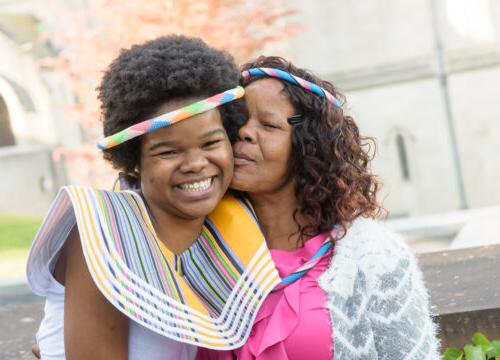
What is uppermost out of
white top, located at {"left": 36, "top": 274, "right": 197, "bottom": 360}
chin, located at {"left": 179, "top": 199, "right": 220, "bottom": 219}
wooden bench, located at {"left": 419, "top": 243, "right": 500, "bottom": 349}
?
chin, located at {"left": 179, "top": 199, "right": 220, "bottom": 219}

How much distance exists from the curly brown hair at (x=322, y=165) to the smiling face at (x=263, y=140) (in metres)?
0.03

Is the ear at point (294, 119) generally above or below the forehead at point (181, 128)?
below

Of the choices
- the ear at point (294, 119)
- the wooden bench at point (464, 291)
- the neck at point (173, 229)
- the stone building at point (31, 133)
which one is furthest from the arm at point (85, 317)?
the stone building at point (31, 133)

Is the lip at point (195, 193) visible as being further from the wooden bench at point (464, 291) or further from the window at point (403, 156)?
the window at point (403, 156)

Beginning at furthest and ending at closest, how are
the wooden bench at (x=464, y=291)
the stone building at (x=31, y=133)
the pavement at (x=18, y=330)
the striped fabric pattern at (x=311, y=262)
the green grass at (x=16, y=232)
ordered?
the stone building at (x=31, y=133) → the green grass at (x=16, y=232) → the pavement at (x=18, y=330) → the wooden bench at (x=464, y=291) → the striped fabric pattern at (x=311, y=262)

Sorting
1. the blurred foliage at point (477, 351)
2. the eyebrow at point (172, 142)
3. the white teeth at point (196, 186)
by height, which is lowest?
the blurred foliage at point (477, 351)

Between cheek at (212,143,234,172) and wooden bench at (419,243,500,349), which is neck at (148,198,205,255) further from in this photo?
wooden bench at (419,243,500,349)

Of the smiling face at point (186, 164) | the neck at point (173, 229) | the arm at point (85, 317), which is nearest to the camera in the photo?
the arm at point (85, 317)

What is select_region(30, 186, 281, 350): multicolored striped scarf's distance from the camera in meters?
2.26

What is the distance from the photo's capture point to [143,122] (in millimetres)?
2334

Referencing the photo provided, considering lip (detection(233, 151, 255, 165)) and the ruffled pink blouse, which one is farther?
lip (detection(233, 151, 255, 165))

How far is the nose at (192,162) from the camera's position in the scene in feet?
7.80

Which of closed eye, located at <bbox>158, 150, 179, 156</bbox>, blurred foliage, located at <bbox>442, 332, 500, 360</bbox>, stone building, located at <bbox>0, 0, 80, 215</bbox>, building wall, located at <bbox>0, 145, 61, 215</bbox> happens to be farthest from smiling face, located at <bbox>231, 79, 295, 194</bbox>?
building wall, located at <bbox>0, 145, 61, 215</bbox>

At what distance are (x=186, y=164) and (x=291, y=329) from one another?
2.01 feet
